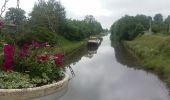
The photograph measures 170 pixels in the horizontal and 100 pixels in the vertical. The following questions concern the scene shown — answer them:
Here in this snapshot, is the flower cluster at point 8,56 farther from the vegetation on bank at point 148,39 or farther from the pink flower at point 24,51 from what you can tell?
the vegetation on bank at point 148,39

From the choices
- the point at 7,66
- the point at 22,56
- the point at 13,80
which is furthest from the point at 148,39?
the point at 13,80

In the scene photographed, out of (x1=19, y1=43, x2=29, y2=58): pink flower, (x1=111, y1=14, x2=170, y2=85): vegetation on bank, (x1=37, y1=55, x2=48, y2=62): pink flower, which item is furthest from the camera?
(x1=111, y1=14, x2=170, y2=85): vegetation on bank

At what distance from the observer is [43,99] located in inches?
228

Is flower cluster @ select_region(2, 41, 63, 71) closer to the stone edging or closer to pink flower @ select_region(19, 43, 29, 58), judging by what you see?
pink flower @ select_region(19, 43, 29, 58)

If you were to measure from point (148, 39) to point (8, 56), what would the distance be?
3691cm

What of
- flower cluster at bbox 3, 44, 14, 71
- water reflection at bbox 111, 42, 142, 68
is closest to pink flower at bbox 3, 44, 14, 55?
flower cluster at bbox 3, 44, 14, 71

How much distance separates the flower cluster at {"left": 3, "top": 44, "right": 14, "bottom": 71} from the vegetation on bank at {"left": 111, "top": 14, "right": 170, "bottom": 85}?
400 inches

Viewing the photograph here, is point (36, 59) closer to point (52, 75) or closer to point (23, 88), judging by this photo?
point (52, 75)

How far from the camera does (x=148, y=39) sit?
138 ft

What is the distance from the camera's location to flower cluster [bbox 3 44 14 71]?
21.4ft

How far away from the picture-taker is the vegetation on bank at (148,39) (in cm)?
2080

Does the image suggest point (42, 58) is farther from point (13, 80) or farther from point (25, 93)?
point (25, 93)

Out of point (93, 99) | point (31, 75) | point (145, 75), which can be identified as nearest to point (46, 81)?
point (31, 75)

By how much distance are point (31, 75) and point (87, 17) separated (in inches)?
4568
